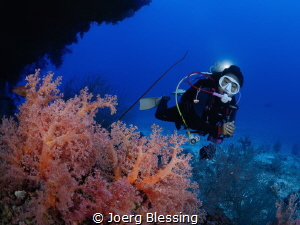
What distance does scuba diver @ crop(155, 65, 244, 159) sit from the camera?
3.56m

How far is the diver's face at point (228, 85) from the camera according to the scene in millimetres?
3768

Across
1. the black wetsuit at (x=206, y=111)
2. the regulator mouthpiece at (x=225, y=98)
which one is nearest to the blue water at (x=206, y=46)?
the black wetsuit at (x=206, y=111)

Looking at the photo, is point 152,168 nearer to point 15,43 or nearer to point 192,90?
point 192,90

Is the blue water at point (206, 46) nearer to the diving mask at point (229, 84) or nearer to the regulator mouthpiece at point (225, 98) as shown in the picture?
the diving mask at point (229, 84)

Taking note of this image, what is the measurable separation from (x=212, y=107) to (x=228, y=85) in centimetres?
54

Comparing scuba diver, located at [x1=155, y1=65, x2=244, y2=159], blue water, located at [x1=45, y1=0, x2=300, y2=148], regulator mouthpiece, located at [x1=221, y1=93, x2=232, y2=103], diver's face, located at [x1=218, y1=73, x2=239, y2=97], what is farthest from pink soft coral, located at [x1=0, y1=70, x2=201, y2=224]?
blue water, located at [x1=45, y1=0, x2=300, y2=148]

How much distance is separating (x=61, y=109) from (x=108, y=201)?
1.23 metres

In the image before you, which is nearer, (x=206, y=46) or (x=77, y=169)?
(x=77, y=169)

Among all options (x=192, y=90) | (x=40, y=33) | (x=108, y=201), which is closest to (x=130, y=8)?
(x=40, y=33)

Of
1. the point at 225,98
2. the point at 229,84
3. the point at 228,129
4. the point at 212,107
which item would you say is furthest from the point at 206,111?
the point at 229,84

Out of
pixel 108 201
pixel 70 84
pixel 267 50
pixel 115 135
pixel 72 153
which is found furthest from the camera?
pixel 267 50

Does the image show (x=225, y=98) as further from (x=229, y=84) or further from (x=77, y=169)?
(x=77, y=169)

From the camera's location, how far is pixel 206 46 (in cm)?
14162

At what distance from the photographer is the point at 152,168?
248 cm
